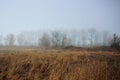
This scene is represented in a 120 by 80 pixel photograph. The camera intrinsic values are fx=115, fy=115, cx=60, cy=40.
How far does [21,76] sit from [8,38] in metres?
88.0

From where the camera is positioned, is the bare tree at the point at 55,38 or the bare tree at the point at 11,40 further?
the bare tree at the point at 11,40

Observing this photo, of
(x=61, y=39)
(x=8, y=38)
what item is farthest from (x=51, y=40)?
(x=8, y=38)

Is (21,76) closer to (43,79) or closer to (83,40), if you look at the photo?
(43,79)

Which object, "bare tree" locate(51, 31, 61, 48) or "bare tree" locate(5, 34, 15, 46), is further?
"bare tree" locate(5, 34, 15, 46)

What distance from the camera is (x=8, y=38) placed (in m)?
86.3

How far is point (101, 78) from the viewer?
4906 millimetres

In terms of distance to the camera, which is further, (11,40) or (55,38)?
(11,40)

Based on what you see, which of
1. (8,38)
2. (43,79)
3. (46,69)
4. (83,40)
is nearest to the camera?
(43,79)

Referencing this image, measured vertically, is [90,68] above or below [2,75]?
above

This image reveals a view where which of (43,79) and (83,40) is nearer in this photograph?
(43,79)

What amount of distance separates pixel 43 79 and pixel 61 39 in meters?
53.9

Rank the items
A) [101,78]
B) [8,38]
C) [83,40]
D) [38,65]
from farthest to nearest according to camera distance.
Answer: [83,40]
[8,38]
[38,65]
[101,78]

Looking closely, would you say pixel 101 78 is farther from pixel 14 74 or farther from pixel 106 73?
pixel 14 74

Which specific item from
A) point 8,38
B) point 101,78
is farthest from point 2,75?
point 8,38
